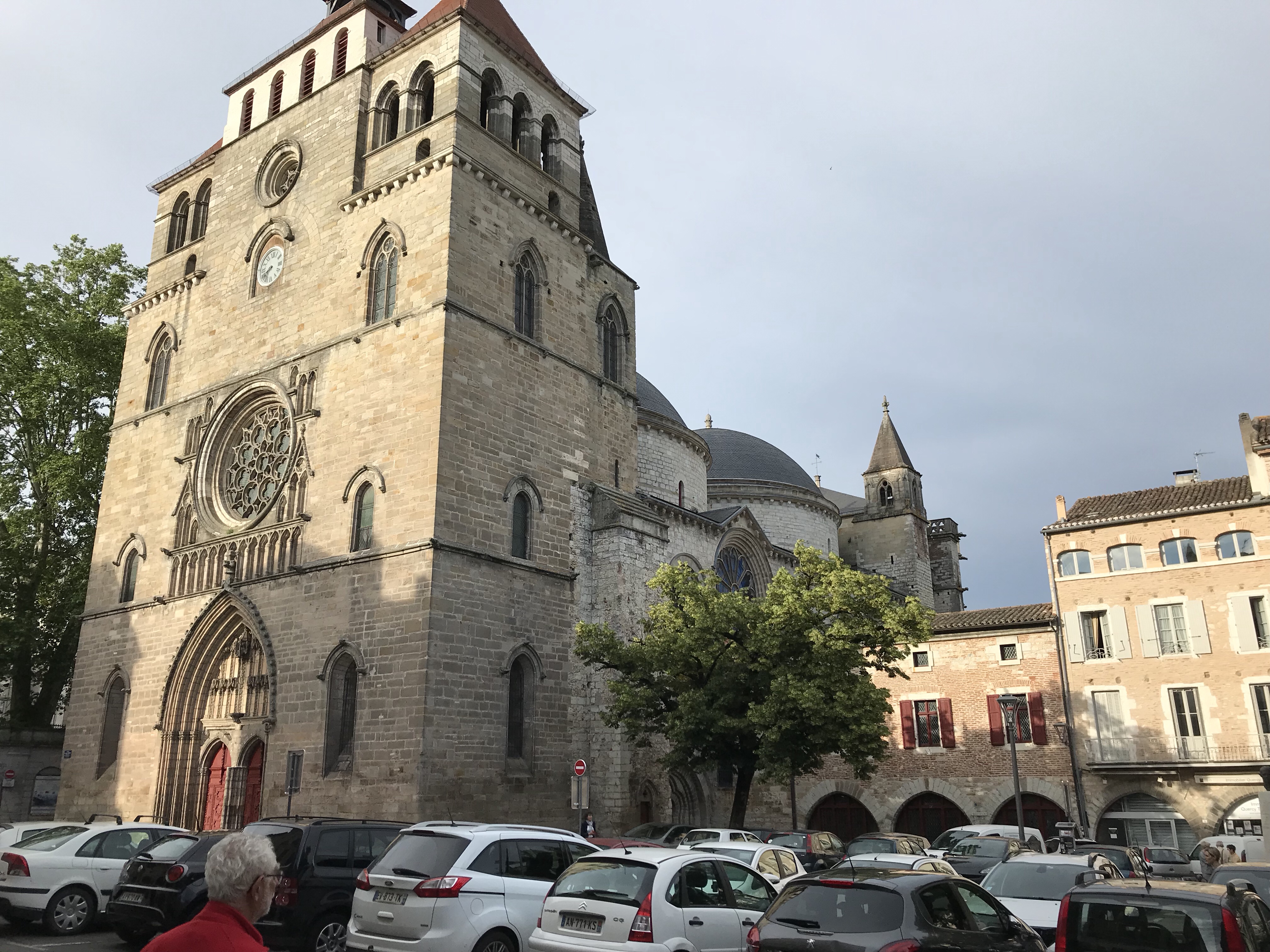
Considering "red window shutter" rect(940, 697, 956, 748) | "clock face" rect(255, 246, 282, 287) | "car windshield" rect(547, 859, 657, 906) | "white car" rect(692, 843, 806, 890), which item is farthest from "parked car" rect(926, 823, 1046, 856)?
"clock face" rect(255, 246, 282, 287)

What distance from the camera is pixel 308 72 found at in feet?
94.6

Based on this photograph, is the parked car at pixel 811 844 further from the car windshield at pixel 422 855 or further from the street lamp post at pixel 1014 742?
the car windshield at pixel 422 855

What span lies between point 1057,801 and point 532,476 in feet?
55.0

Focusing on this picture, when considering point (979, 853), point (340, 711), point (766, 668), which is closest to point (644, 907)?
point (979, 853)

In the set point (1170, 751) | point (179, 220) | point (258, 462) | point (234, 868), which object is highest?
point (179, 220)

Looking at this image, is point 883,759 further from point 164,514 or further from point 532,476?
point 164,514

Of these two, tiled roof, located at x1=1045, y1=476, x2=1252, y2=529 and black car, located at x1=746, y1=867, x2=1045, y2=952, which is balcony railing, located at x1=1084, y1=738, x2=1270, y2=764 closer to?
tiled roof, located at x1=1045, y1=476, x2=1252, y2=529

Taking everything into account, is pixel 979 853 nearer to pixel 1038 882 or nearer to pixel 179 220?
pixel 1038 882

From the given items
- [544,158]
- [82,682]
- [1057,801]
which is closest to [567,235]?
[544,158]

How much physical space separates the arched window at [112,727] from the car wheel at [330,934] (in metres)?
18.2

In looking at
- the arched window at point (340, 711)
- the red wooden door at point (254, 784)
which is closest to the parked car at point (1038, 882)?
the arched window at point (340, 711)

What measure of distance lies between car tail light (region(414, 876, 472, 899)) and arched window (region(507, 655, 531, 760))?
479 inches

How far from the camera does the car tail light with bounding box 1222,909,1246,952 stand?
20.6 feet

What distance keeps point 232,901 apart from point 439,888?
5.79 metres
